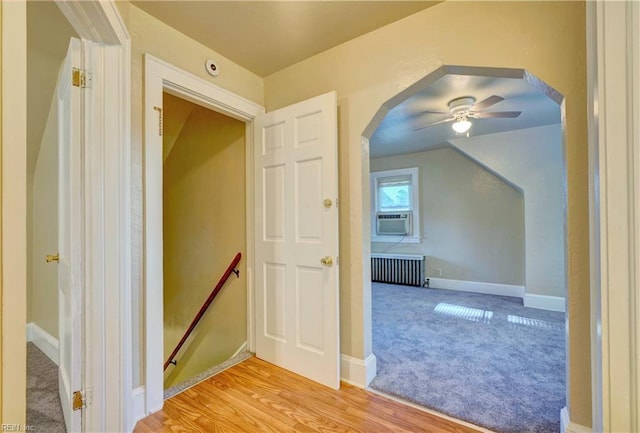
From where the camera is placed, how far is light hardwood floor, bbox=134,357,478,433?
4.93ft

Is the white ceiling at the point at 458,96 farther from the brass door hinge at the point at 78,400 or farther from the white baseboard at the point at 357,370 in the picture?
the brass door hinge at the point at 78,400

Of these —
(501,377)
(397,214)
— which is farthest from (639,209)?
(397,214)

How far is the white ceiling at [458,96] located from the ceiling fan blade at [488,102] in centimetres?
7

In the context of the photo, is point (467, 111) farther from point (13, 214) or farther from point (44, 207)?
point (44, 207)

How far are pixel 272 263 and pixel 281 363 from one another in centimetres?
78

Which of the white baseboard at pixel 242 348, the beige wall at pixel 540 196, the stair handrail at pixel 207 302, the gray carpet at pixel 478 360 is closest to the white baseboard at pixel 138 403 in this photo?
the white baseboard at pixel 242 348

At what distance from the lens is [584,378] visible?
1.29 m

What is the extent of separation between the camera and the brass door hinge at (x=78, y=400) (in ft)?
4.39

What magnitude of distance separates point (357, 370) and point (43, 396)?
2.08m

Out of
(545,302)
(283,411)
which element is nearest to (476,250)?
(545,302)

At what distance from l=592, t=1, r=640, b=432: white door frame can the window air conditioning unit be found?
4414 mm

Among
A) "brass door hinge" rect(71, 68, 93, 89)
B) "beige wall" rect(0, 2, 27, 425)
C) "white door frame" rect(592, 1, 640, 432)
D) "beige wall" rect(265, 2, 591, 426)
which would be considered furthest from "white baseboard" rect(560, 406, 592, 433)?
"brass door hinge" rect(71, 68, 93, 89)

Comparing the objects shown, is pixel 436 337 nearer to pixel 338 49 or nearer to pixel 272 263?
pixel 272 263

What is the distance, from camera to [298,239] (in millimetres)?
2033
